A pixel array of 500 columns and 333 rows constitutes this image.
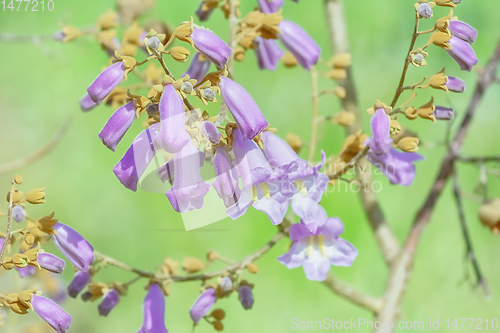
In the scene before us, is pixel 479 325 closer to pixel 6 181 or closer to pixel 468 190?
pixel 468 190

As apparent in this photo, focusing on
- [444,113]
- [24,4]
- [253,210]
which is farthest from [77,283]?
[24,4]

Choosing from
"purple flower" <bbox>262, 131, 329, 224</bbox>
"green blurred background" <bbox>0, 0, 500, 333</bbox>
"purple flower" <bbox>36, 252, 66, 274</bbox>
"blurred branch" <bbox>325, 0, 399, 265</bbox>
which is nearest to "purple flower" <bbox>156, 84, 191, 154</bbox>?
"purple flower" <bbox>262, 131, 329, 224</bbox>

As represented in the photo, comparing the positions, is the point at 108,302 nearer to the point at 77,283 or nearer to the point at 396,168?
the point at 77,283

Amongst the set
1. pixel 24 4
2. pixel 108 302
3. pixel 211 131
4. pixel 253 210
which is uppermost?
pixel 211 131

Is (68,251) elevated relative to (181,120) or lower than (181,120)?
lower

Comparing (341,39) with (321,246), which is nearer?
(321,246)

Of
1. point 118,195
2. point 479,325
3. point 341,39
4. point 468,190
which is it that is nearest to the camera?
point 341,39

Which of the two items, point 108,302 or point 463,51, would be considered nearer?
point 463,51

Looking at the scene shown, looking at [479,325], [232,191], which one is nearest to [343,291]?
[232,191]
